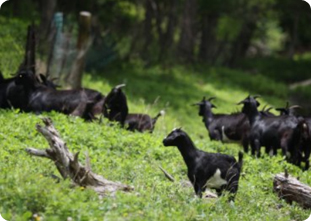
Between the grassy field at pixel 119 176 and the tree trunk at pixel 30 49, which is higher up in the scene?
the tree trunk at pixel 30 49

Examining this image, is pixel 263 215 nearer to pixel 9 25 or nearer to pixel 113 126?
pixel 113 126

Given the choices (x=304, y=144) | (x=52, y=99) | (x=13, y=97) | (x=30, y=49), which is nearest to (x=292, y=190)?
(x=304, y=144)

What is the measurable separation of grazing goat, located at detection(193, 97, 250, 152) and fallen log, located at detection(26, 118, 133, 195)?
23.0 ft

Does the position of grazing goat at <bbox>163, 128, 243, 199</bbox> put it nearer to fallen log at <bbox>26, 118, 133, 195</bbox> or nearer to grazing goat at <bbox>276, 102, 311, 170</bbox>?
fallen log at <bbox>26, 118, 133, 195</bbox>

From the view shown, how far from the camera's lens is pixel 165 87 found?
26.0 metres

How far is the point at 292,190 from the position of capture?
11359 millimetres

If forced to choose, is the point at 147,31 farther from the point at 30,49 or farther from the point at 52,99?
the point at 52,99

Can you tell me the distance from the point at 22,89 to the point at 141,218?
7816 mm

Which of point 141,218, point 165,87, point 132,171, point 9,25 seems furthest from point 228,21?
point 141,218

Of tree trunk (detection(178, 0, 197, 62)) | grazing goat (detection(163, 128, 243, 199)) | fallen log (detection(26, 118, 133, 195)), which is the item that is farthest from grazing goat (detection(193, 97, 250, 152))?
tree trunk (detection(178, 0, 197, 62))

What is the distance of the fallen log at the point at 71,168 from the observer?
30.8 ft

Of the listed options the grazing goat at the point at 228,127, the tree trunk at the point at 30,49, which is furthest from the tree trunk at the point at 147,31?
the grazing goat at the point at 228,127

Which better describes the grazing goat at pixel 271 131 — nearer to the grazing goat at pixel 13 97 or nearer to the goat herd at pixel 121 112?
the goat herd at pixel 121 112

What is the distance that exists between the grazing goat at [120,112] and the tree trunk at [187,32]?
16.1m
